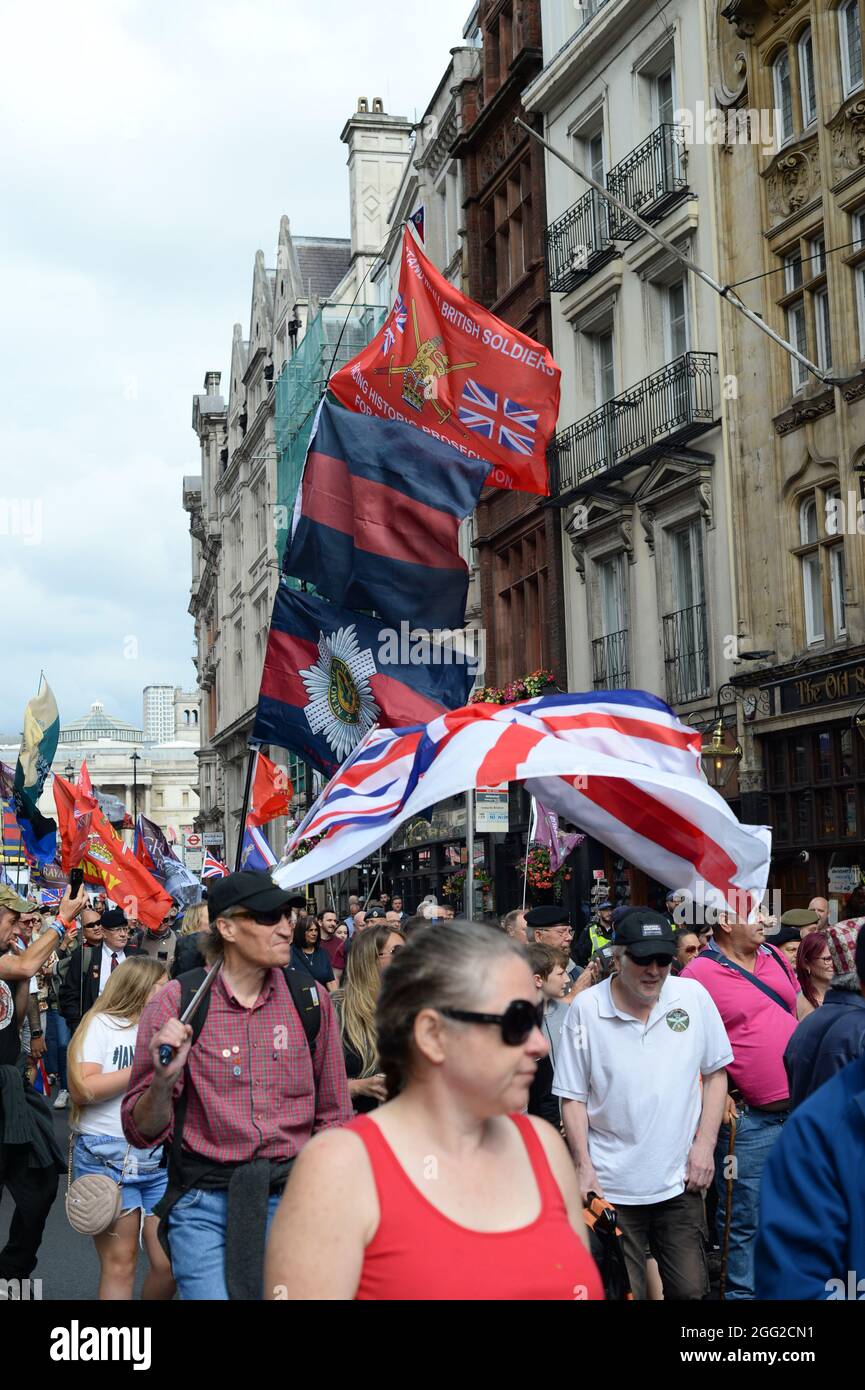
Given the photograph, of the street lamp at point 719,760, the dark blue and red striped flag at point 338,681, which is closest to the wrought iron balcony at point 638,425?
the street lamp at point 719,760

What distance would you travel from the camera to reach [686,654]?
77.7ft

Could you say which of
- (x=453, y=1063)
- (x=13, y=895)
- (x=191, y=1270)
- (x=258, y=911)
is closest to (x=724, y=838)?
(x=258, y=911)

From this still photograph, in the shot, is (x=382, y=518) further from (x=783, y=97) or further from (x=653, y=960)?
(x=783, y=97)

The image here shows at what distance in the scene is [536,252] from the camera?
2992 centimetres

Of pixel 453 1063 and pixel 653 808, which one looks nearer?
pixel 453 1063

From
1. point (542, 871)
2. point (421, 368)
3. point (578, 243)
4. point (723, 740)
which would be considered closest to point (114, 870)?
point (723, 740)

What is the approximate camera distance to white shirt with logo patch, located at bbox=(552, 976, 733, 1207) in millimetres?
6492

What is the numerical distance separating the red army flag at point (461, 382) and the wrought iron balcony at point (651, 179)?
35.9 feet

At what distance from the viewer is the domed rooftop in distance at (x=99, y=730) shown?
18688 cm

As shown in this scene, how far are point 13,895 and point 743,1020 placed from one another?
3802mm

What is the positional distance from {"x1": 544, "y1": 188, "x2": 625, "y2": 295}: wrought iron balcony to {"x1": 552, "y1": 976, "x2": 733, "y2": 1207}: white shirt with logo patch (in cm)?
2115

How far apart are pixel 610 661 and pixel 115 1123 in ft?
65.4

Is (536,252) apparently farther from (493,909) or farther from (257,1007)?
(257,1007)

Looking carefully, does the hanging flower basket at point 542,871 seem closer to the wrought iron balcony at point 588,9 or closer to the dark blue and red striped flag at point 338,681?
the dark blue and red striped flag at point 338,681
